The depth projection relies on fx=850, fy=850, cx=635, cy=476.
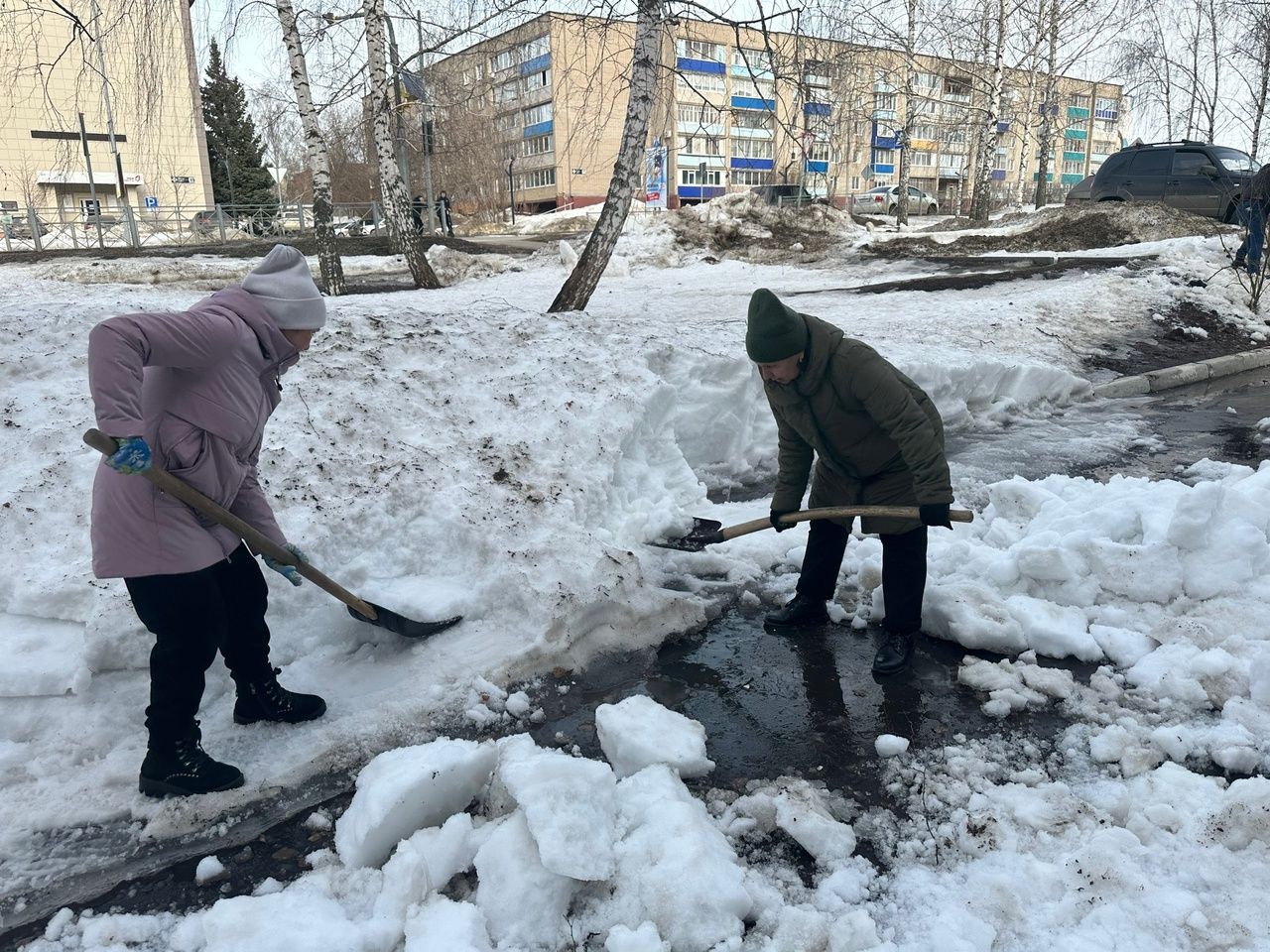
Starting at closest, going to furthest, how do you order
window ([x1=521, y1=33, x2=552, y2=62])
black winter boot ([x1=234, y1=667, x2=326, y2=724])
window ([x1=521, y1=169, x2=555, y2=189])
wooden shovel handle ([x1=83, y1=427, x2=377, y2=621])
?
1. wooden shovel handle ([x1=83, y1=427, x2=377, y2=621])
2. black winter boot ([x1=234, y1=667, x2=326, y2=724])
3. window ([x1=521, y1=33, x2=552, y2=62])
4. window ([x1=521, y1=169, x2=555, y2=189])

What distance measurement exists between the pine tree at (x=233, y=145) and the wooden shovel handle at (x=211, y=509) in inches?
1652

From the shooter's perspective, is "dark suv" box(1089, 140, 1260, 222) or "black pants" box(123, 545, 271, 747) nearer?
"black pants" box(123, 545, 271, 747)

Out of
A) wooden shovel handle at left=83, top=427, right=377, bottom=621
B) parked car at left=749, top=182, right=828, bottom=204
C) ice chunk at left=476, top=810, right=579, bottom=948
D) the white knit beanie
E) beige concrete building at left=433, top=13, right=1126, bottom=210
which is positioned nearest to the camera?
ice chunk at left=476, top=810, right=579, bottom=948

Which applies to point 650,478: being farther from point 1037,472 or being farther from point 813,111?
A: point 813,111

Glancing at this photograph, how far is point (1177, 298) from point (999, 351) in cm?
418

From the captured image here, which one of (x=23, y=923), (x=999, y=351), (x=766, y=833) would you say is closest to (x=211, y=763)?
(x=23, y=923)

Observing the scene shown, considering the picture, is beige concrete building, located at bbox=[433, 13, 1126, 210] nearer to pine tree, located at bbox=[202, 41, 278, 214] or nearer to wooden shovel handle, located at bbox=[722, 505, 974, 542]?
wooden shovel handle, located at bbox=[722, 505, 974, 542]

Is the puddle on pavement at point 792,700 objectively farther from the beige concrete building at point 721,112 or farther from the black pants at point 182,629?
the beige concrete building at point 721,112

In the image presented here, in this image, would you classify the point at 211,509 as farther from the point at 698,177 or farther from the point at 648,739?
the point at 698,177

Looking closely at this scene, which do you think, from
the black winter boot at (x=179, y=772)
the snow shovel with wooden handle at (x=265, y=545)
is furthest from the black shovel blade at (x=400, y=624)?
the black winter boot at (x=179, y=772)

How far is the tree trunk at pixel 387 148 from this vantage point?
1075 centimetres

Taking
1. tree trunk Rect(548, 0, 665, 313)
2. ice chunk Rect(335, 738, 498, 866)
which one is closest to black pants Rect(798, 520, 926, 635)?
ice chunk Rect(335, 738, 498, 866)

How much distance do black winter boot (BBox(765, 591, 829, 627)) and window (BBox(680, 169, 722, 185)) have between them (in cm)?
5052

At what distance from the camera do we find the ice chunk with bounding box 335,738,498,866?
223 centimetres
